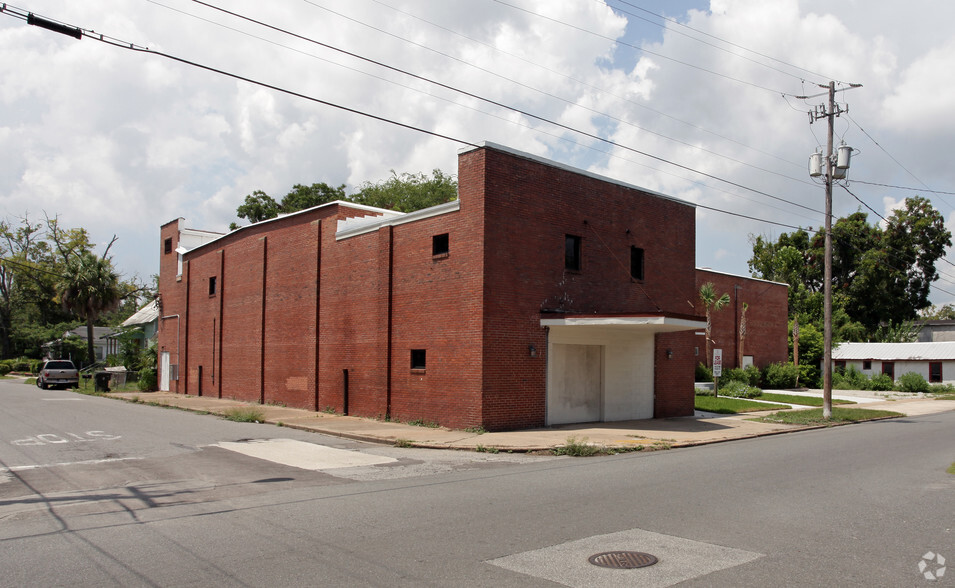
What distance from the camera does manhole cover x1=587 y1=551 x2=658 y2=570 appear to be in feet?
20.8

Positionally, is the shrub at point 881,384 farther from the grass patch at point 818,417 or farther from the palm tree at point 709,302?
the grass patch at point 818,417

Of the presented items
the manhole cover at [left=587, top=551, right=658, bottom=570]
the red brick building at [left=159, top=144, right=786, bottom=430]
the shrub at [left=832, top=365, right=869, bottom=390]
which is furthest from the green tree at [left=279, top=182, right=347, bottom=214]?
the manhole cover at [left=587, top=551, right=658, bottom=570]

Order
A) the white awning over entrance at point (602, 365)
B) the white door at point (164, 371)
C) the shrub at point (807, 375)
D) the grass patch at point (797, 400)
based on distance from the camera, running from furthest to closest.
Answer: the shrub at point (807, 375), the white door at point (164, 371), the grass patch at point (797, 400), the white awning over entrance at point (602, 365)

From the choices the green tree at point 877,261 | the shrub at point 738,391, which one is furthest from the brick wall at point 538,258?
the green tree at point 877,261

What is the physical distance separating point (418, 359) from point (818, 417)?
14.5 metres

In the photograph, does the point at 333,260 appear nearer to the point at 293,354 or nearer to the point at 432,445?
the point at 293,354

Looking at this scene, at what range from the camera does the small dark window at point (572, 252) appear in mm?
20656

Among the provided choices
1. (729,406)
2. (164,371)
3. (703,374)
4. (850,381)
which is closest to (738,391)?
(703,374)

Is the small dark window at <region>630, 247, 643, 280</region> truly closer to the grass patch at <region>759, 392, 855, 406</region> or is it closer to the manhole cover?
the grass patch at <region>759, 392, 855, 406</region>

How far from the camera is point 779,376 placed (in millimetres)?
42500

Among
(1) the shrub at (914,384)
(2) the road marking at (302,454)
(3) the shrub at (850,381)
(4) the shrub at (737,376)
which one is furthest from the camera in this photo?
(3) the shrub at (850,381)

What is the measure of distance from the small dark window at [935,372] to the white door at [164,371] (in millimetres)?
51783

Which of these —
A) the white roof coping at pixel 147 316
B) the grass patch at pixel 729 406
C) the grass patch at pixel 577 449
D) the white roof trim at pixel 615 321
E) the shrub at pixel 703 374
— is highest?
the white roof coping at pixel 147 316

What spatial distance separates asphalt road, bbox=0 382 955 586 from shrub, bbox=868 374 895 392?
36.3 metres
